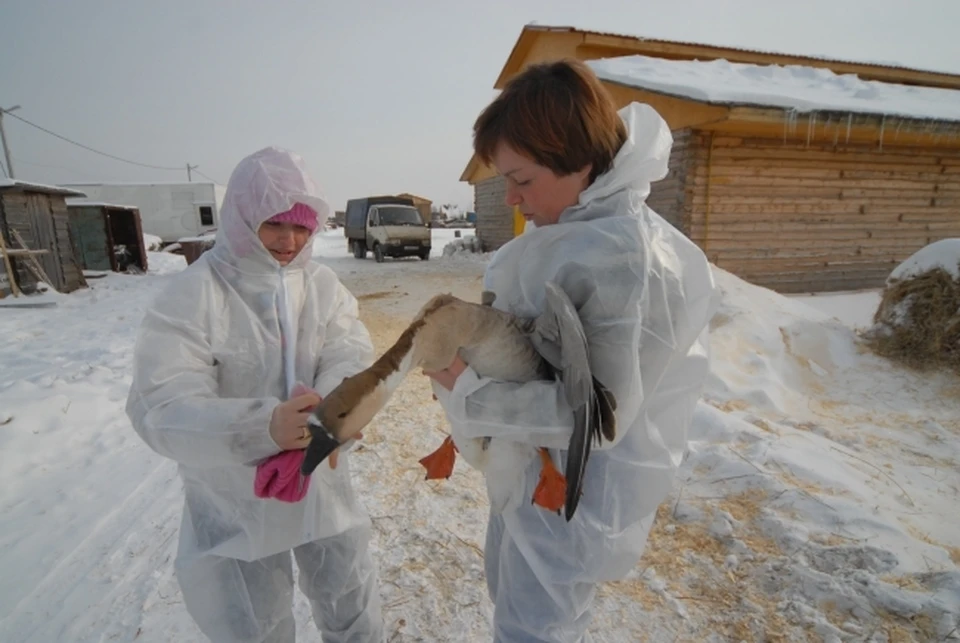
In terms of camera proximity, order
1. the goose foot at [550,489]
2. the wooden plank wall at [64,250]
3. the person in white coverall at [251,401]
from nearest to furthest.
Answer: the goose foot at [550,489], the person in white coverall at [251,401], the wooden plank wall at [64,250]

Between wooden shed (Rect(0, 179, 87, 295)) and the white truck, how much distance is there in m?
18.6

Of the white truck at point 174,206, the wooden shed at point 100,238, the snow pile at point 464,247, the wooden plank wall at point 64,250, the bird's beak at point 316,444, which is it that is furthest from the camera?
the white truck at point 174,206

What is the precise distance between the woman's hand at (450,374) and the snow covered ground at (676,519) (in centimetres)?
156

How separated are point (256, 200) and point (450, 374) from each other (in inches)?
37.7

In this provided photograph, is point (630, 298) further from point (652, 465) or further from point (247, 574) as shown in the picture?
point (247, 574)

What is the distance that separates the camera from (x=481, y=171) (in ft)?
60.2

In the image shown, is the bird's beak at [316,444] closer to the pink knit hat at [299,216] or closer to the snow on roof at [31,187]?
the pink knit hat at [299,216]

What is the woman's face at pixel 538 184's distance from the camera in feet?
4.10

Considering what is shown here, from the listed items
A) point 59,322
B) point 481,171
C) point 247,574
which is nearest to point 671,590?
point 247,574

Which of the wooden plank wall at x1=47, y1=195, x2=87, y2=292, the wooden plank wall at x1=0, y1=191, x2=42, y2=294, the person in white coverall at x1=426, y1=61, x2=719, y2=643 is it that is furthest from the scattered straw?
the wooden plank wall at x1=47, y1=195, x2=87, y2=292

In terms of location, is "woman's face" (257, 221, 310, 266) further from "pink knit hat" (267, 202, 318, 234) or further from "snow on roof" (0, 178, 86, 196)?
"snow on roof" (0, 178, 86, 196)

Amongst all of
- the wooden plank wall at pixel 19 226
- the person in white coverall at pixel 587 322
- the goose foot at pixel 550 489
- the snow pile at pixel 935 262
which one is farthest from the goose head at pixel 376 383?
the wooden plank wall at pixel 19 226

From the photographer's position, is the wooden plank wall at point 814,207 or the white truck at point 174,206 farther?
the white truck at point 174,206

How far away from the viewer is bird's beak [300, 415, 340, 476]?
104 centimetres
